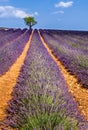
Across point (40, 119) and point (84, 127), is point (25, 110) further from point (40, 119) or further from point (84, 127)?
point (84, 127)

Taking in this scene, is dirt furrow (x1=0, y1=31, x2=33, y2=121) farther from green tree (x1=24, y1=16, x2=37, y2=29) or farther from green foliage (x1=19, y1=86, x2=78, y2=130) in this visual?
green tree (x1=24, y1=16, x2=37, y2=29)

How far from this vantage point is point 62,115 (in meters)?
5.27

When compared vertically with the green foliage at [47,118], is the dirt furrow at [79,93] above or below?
below

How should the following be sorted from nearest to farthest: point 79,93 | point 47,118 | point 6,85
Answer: point 47,118 < point 79,93 < point 6,85

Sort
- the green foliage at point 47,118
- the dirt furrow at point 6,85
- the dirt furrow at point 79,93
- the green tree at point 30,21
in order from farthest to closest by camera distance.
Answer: the green tree at point 30,21
the dirt furrow at point 79,93
the dirt furrow at point 6,85
the green foliage at point 47,118

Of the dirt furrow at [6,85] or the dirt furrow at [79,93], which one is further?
the dirt furrow at [79,93]

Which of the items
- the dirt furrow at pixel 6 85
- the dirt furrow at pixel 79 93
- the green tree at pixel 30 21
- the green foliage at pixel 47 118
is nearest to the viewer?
the green foliage at pixel 47 118

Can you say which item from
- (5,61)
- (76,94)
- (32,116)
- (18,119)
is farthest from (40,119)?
(5,61)

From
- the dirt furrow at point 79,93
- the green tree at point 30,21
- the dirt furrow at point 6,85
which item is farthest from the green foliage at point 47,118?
the green tree at point 30,21

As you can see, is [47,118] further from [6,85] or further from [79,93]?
[6,85]

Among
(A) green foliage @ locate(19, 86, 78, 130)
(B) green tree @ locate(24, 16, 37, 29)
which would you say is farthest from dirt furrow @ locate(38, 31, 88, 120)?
(B) green tree @ locate(24, 16, 37, 29)

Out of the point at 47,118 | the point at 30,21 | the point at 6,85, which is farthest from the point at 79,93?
the point at 30,21

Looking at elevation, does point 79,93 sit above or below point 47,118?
below

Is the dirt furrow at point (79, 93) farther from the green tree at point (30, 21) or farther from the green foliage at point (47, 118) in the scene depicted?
the green tree at point (30, 21)
